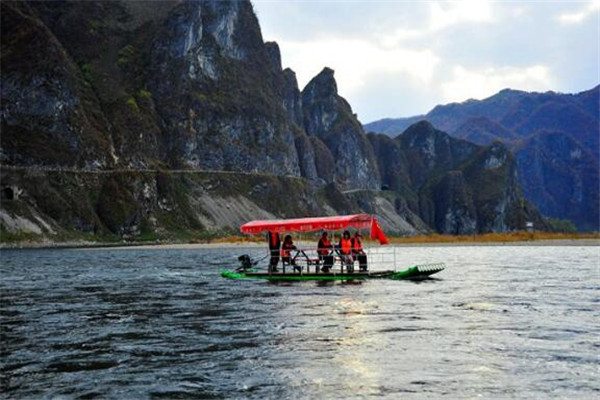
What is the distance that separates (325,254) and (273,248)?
4.26 m

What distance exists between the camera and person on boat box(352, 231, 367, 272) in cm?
5116

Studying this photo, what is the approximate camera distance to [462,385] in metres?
17.6

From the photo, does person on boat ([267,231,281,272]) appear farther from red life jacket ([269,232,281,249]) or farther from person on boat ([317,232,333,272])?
person on boat ([317,232,333,272])

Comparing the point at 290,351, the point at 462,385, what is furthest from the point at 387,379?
the point at 290,351

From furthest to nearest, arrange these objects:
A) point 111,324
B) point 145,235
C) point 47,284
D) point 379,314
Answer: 1. point 145,235
2. point 47,284
3. point 379,314
4. point 111,324

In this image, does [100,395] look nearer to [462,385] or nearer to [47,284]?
[462,385]

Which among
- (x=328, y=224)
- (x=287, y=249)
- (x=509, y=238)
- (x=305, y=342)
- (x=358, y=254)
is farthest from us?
(x=509, y=238)

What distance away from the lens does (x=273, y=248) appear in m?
53.4

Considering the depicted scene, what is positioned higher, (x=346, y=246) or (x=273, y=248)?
(x=346, y=246)

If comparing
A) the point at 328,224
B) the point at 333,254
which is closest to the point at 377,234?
the point at 328,224

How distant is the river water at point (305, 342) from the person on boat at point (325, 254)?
6595 millimetres

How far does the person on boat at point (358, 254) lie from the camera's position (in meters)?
51.2

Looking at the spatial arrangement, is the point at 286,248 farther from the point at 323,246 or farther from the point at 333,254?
the point at 333,254

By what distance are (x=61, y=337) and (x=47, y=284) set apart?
2669 cm
